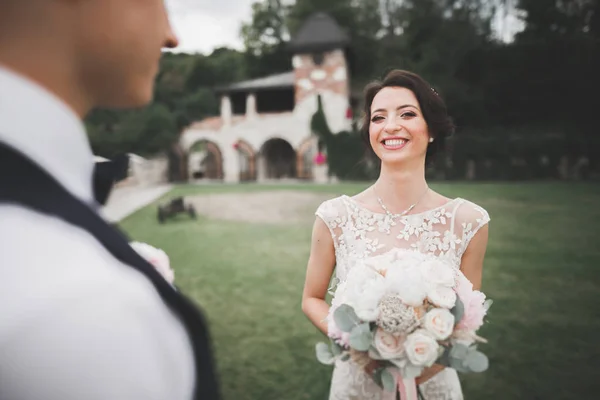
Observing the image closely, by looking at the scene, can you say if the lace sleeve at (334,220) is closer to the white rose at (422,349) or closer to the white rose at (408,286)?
the white rose at (408,286)

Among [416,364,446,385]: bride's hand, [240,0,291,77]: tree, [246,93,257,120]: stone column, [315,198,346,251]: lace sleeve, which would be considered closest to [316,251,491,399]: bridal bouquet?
[416,364,446,385]: bride's hand

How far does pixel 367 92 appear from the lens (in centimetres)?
224

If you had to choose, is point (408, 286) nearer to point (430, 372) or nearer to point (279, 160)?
point (430, 372)

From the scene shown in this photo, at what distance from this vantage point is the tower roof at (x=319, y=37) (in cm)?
2559

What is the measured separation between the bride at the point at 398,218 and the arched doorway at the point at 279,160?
88.8 ft

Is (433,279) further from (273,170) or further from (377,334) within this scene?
(273,170)

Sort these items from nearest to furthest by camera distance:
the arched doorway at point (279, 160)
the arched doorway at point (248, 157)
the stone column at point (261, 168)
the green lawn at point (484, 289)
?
the green lawn at point (484, 289) < the arched doorway at point (248, 157) < the stone column at point (261, 168) < the arched doorway at point (279, 160)

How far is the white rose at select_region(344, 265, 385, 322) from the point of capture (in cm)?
142

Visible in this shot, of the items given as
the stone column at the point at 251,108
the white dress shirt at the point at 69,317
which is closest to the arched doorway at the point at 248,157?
the stone column at the point at 251,108

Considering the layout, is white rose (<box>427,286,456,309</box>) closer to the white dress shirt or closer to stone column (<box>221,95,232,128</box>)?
the white dress shirt

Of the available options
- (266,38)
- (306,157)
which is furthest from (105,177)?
(266,38)

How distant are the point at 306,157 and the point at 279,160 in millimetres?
4516

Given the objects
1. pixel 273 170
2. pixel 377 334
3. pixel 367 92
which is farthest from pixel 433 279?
pixel 273 170

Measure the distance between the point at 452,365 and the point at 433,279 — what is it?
28 cm
